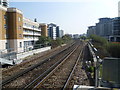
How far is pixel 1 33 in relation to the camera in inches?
1038

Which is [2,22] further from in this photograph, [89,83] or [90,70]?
[89,83]

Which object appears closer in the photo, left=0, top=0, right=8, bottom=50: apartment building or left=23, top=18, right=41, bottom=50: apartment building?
left=0, top=0, right=8, bottom=50: apartment building

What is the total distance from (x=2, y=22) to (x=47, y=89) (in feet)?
77.2

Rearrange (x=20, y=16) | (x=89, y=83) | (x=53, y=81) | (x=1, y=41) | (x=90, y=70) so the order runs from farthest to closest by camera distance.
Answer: (x=20, y=16) < (x=1, y=41) < (x=90, y=70) < (x=53, y=81) < (x=89, y=83)

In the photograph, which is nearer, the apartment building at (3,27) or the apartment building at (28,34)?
the apartment building at (3,27)

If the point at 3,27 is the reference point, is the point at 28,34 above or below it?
below

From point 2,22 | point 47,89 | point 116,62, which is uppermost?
point 2,22

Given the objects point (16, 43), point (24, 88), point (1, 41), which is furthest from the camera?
point (16, 43)

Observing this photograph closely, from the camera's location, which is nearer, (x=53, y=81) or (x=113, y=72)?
(x=113, y=72)

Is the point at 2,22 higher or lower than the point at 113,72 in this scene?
higher

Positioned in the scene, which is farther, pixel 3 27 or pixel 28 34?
pixel 28 34

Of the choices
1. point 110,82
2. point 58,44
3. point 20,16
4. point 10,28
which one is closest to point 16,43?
point 10,28

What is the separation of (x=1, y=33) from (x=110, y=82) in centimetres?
2588

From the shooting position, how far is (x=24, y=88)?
22.7ft
